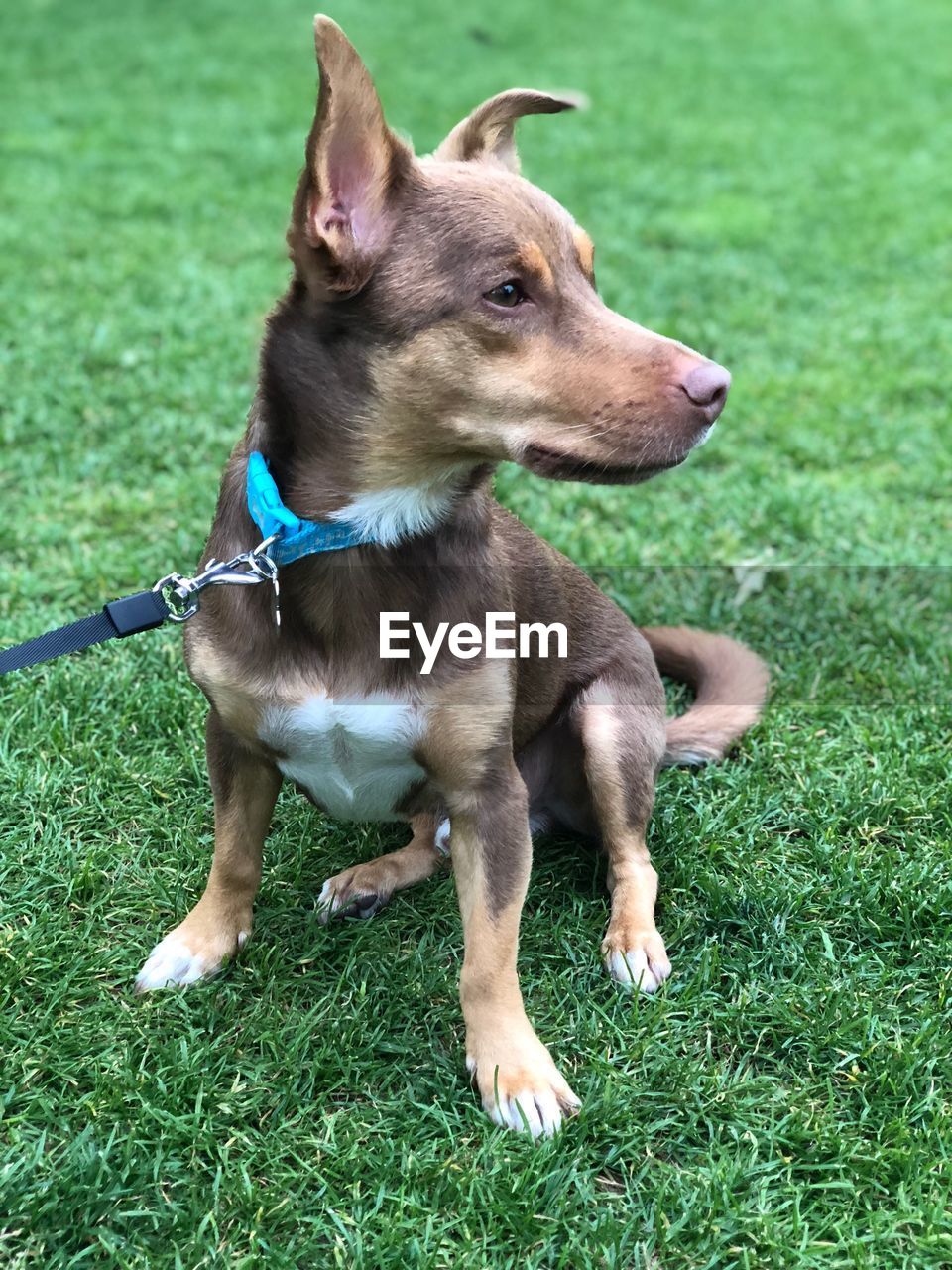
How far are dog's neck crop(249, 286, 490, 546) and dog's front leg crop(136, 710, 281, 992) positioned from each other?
62cm

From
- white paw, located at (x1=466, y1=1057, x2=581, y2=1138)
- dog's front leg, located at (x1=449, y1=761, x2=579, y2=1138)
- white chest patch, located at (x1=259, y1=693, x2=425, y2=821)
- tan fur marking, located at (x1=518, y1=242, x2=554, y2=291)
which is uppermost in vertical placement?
tan fur marking, located at (x1=518, y1=242, x2=554, y2=291)

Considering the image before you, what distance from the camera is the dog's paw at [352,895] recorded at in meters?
3.09

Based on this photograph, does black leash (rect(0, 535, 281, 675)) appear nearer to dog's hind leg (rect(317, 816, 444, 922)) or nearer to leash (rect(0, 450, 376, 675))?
leash (rect(0, 450, 376, 675))

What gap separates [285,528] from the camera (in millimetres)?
2537

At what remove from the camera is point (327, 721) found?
2.58m

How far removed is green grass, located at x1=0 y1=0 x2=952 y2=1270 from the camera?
2.34m

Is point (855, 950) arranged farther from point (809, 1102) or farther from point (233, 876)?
point (233, 876)

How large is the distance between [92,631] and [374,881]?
1.01 m

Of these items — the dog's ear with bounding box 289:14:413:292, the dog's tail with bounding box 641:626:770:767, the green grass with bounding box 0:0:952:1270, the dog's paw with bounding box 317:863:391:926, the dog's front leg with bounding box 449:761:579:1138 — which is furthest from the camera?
the dog's tail with bounding box 641:626:770:767

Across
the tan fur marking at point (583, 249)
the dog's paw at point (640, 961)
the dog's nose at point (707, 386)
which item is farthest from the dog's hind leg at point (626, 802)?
the tan fur marking at point (583, 249)

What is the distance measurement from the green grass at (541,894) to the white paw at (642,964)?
51 mm

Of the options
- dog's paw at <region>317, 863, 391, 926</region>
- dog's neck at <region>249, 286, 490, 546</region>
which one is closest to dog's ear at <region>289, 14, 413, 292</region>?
dog's neck at <region>249, 286, 490, 546</region>

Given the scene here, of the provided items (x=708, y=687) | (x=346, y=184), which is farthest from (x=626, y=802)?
(x=346, y=184)

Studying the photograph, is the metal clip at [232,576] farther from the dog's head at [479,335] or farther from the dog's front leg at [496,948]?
the dog's front leg at [496,948]
